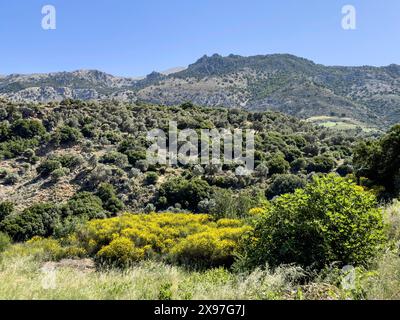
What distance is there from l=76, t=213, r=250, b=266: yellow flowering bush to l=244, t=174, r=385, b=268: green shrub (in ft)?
9.20

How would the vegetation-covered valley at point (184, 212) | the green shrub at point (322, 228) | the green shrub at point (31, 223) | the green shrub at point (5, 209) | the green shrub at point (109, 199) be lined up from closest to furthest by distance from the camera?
1. the vegetation-covered valley at point (184, 212)
2. the green shrub at point (322, 228)
3. the green shrub at point (31, 223)
4. the green shrub at point (5, 209)
5. the green shrub at point (109, 199)

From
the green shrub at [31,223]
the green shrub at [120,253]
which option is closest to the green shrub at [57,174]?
the green shrub at [31,223]

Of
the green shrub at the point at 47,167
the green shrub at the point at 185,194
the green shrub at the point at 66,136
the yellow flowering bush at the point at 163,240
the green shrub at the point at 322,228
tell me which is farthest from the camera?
the green shrub at the point at 66,136

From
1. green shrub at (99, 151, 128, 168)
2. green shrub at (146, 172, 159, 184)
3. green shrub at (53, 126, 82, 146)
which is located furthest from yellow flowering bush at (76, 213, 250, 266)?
green shrub at (53, 126, 82, 146)

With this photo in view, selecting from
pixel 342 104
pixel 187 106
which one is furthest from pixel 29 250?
pixel 342 104

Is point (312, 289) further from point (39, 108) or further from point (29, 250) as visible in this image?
point (39, 108)

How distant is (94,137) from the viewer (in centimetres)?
4359

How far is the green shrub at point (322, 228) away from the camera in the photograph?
7.71 meters

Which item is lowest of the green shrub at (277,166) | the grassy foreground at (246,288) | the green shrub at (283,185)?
the green shrub at (283,185)

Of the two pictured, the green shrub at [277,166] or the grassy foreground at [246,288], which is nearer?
the grassy foreground at [246,288]

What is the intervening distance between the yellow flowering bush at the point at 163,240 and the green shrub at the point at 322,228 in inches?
110

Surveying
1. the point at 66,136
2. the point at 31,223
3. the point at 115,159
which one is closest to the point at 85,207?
the point at 31,223

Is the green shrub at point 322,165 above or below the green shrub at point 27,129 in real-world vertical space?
below

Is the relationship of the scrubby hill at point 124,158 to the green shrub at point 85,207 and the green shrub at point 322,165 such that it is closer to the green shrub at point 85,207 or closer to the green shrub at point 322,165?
the green shrub at point 322,165
